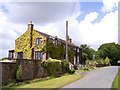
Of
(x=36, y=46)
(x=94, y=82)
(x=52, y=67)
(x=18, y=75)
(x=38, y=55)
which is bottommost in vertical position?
(x=94, y=82)

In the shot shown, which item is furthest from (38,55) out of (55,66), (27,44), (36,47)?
(55,66)

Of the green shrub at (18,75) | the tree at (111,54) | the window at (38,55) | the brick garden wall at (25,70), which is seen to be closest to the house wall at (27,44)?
the window at (38,55)

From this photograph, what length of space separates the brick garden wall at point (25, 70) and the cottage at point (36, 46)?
1880cm

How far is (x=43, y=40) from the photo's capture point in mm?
51406

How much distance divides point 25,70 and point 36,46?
2488cm

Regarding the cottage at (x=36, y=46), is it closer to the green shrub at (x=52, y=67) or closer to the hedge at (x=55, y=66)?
the hedge at (x=55, y=66)

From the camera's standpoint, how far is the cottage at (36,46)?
51125mm

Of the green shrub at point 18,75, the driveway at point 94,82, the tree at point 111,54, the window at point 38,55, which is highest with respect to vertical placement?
the tree at point 111,54

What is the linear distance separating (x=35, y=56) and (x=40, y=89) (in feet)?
106

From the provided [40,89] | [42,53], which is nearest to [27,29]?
[42,53]

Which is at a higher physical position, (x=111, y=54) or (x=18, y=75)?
(x=111, y=54)

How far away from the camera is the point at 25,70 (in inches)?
1089

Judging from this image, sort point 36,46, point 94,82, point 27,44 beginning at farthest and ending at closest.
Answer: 1. point 27,44
2. point 36,46
3. point 94,82

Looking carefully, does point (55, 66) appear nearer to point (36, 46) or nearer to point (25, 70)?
point (25, 70)
